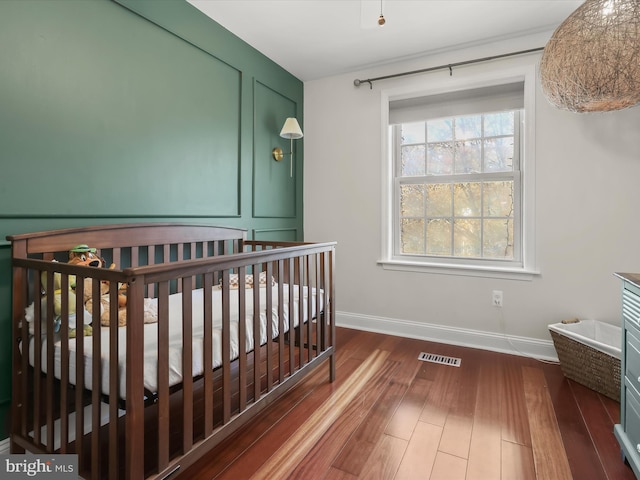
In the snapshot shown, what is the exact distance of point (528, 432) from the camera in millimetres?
1604

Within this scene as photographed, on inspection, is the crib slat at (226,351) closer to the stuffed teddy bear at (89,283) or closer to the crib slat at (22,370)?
the stuffed teddy bear at (89,283)

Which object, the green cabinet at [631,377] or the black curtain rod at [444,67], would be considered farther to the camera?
the black curtain rod at [444,67]

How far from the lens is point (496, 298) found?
2.64m

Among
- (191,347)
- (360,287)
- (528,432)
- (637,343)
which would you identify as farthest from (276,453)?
(360,287)

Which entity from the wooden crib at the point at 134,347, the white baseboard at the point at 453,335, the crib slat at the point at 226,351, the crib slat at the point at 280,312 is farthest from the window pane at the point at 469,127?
the crib slat at the point at 226,351

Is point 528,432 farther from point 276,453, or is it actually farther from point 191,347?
point 191,347

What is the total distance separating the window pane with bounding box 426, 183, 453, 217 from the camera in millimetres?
2875

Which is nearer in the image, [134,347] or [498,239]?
[134,347]

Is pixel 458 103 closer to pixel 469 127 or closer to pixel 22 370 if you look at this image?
pixel 469 127

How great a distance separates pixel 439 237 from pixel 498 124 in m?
0.98

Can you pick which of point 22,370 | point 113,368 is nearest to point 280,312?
point 113,368

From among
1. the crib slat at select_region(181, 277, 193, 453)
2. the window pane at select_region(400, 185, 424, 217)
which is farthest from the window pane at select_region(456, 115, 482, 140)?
the crib slat at select_region(181, 277, 193, 453)

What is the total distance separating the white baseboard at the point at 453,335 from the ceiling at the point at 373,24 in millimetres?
2189

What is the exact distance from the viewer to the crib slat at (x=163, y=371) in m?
1.04
